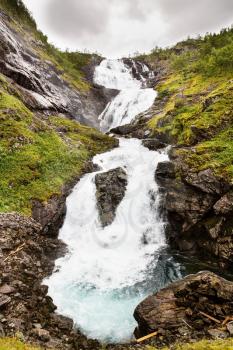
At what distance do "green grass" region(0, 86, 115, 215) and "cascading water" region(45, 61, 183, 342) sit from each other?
1693 mm

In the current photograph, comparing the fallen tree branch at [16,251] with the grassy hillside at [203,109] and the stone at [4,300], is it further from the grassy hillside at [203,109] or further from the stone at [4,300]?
the grassy hillside at [203,109]

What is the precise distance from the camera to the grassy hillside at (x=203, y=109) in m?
21.7

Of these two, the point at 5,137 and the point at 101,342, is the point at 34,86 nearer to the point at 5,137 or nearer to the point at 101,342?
the point at 5,137

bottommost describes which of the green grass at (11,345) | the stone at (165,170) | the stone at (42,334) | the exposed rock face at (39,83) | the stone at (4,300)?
the stone at (42,334)

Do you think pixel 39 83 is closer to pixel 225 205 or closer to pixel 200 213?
pixel 200 213

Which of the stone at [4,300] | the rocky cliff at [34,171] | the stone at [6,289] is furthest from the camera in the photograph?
the stone at [6,289]

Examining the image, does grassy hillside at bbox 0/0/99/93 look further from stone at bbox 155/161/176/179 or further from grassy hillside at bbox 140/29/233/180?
stone at bbox 155/161/176/179

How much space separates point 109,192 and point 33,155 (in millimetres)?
6204

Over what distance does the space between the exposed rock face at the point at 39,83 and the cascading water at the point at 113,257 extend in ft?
41.7

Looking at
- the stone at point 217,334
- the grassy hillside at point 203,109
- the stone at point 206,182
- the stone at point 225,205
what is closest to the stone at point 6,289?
the stone at point 217,334

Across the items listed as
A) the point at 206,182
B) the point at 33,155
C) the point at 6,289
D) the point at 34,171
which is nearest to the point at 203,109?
the point at 206,182

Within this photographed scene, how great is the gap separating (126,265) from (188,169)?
25.2 ft

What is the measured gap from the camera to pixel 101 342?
11961 mm

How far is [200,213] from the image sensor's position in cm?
1900
